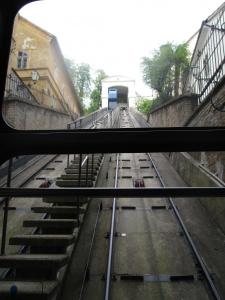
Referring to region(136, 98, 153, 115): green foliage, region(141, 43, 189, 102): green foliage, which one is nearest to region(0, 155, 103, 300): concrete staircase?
region(141, 43, 189, 102): green foliage

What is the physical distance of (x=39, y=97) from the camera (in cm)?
1264

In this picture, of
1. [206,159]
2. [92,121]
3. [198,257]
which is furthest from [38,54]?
[92,121]

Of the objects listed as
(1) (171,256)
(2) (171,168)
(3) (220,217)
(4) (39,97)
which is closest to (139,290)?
(1) (171,256)

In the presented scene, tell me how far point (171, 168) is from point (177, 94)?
264cm

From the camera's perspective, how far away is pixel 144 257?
5.10 meters

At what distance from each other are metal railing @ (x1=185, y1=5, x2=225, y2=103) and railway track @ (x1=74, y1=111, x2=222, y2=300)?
10.1ft

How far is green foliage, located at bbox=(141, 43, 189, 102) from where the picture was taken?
26.5 ft

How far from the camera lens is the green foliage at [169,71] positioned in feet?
26.5

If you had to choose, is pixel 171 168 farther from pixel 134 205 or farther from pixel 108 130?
pixel 108 130

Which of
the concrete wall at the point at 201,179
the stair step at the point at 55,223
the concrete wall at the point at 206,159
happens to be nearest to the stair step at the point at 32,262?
the stair step at the point at 55,223

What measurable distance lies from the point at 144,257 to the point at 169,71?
6.44 metres

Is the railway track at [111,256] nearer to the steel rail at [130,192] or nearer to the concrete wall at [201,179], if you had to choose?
the steel rail at [130,192]

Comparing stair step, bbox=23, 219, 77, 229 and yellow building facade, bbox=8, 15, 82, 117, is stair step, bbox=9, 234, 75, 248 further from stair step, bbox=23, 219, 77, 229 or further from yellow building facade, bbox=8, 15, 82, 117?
yellow building facade, bbox=8, 15, 82, 117

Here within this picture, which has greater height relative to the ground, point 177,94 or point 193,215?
point 177,94
